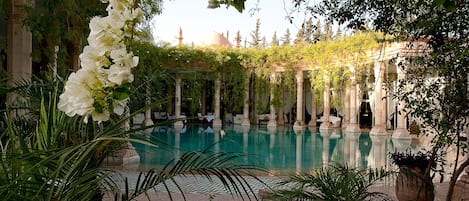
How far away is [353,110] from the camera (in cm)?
1881

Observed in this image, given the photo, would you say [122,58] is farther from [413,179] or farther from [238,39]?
[238,39]

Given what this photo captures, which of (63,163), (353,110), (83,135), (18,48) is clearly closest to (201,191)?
(18,48)

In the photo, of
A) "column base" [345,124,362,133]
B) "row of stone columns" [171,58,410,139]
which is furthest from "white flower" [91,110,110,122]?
"column base" [345,124,362,133]

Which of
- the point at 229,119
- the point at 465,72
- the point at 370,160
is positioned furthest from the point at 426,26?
the point at 229,119

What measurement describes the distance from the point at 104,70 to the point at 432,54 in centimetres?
357

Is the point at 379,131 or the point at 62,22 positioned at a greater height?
the point at 62,22

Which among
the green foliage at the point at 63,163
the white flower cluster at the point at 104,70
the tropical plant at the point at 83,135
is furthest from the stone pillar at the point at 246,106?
the white flower cluster at the point at 104,70

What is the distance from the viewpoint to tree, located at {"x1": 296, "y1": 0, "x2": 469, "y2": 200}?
3559 mm

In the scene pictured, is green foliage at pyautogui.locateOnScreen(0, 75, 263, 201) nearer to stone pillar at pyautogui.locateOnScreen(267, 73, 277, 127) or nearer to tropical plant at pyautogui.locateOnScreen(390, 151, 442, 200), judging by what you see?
tropical plant at pyautogui.locateOnScreen(390, 151, 442, 200)

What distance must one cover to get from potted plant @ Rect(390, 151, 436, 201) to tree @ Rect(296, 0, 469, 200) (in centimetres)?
35

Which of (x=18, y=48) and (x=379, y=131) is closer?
(x=18, y=48)

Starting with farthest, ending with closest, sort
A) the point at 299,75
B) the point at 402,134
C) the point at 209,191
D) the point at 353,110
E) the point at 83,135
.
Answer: the point at 299,75 → the point at 353,110 → the point at 402,134 → the point at 209,191 → the point at 83,135

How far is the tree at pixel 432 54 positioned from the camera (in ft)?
11.7

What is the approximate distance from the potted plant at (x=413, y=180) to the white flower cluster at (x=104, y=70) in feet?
12.2
